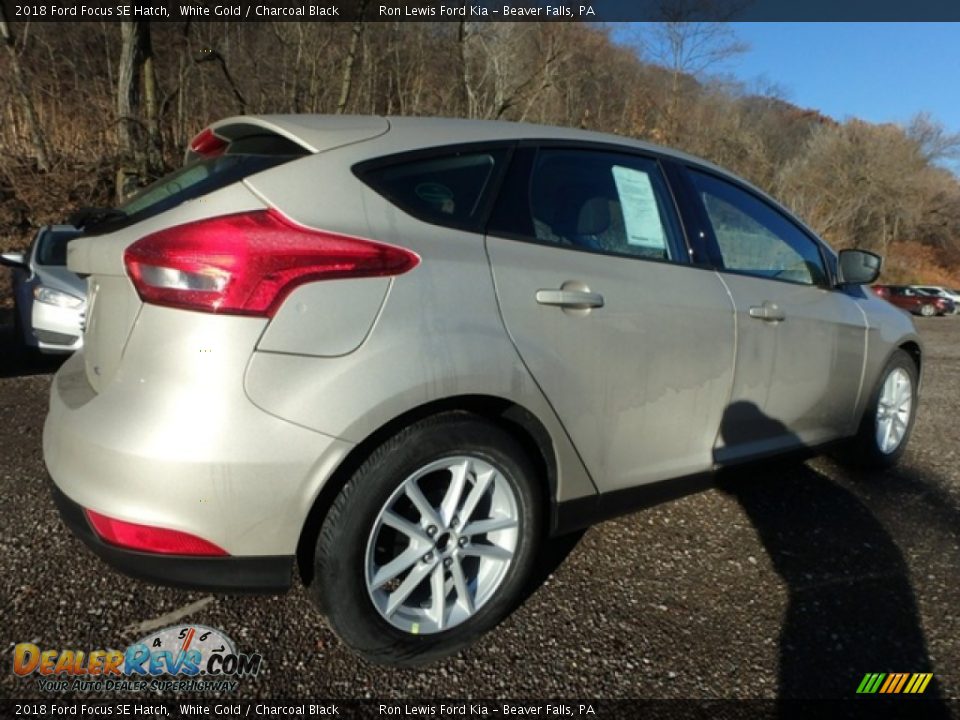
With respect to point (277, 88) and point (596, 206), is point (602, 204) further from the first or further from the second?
point (277, 88)

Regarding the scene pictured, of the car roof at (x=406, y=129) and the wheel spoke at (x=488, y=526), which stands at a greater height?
the car roof at (x=406, y=129)

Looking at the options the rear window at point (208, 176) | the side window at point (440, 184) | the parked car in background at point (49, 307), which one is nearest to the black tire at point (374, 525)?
the side window at point (440, 184)

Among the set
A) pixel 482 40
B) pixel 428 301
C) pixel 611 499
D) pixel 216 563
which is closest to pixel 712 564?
pixel 611 499

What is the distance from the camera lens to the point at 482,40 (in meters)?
17.2

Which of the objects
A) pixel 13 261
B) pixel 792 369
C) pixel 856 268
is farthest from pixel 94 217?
pixel 13 261

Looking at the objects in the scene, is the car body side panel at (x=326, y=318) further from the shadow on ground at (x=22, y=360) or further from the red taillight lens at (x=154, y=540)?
the shadow on ground at (x=22, y=360)

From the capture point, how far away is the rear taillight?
5.24 ft

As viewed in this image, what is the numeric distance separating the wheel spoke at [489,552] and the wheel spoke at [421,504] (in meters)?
0.15

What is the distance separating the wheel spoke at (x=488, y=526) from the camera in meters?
1.97

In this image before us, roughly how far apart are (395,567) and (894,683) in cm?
154

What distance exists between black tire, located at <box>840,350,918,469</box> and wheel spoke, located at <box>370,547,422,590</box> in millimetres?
2717

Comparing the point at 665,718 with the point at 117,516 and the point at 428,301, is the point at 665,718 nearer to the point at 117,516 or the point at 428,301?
the point at 428,301

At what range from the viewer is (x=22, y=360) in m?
6.28

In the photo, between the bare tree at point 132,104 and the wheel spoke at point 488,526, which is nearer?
the wheel spoke at point 488,526
